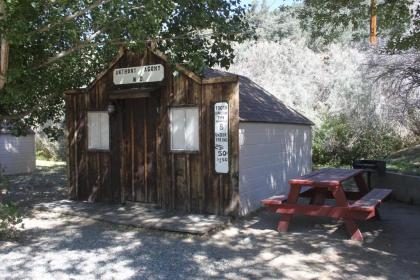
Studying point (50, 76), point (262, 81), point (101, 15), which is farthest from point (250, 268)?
point (262, 81)

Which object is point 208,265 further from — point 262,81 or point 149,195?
point 262,81

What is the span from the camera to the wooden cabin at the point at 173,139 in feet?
29.0


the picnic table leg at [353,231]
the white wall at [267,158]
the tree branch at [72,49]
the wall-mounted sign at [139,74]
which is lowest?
the picnic table leg at [353,231]

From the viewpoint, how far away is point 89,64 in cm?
1148

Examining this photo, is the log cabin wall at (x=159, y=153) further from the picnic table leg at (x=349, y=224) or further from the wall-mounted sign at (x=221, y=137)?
the picnic table leg at (x=349, y=224)

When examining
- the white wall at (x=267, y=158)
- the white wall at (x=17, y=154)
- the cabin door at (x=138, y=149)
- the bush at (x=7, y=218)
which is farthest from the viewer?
the white wall at (x=17, y=154)

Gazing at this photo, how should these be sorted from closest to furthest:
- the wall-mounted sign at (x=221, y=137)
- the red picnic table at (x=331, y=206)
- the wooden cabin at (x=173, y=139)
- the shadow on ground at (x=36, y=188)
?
the red picnic table at (x=331, y=206) → the wall-mounted sign at (x=221, y=137) → the wooden cabin at (x=173, y=139) → the shadow on ground at (x=36, y=188)

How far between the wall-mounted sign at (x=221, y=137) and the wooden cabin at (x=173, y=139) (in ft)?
0.06

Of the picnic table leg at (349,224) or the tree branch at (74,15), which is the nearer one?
the picnic table leg at (349,224)

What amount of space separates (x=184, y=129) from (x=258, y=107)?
6.34 ft

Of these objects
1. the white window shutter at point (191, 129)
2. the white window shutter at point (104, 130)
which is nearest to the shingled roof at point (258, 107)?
the white window shutter at point (191, 129)

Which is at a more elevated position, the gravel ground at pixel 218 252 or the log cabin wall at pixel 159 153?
the log cabin wall at pixel 159 153

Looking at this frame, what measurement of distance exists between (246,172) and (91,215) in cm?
322

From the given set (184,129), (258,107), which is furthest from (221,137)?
(258,107)
